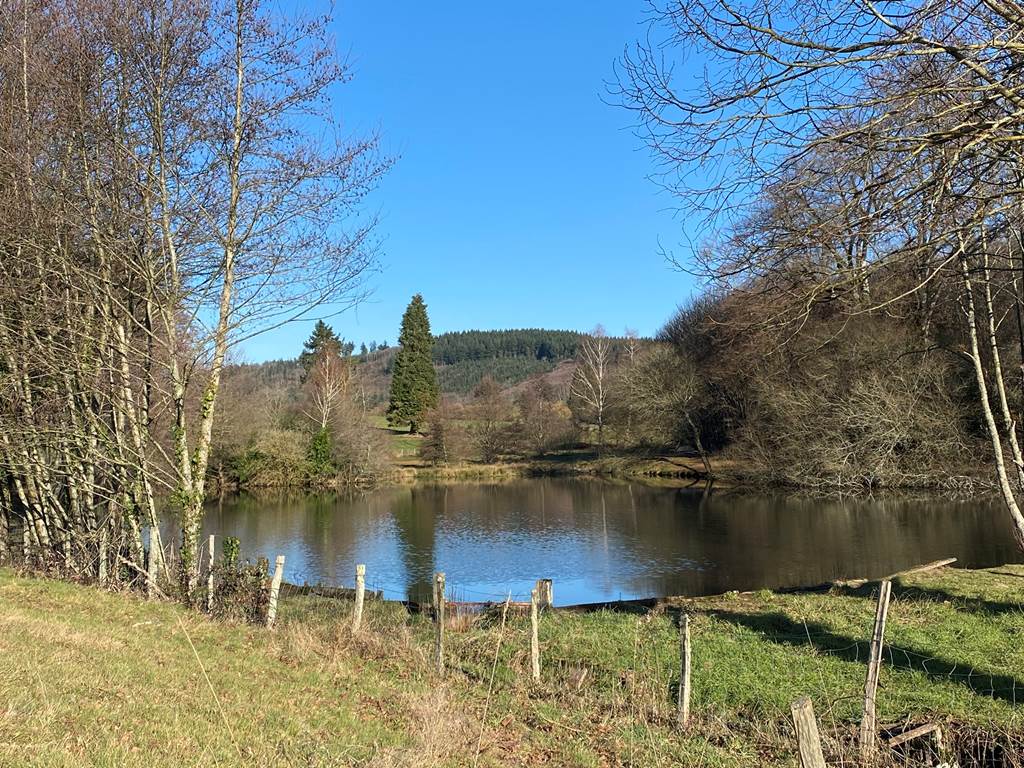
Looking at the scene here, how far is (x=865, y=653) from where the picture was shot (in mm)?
8148

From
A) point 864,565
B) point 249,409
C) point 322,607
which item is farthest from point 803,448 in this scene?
point 249,409

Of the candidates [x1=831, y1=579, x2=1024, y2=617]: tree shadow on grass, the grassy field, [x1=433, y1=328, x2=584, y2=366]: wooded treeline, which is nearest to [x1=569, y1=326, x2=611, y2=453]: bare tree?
[x1=831, y1=579, x2=1024, y2=617]: tree shadow on grass

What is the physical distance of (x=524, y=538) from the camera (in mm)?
22453

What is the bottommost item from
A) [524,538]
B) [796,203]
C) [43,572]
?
[524,538]

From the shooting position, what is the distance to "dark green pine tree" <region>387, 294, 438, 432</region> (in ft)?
203

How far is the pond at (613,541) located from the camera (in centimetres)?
1570

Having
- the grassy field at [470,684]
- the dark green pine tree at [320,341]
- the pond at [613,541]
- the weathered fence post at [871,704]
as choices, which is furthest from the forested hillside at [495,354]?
the weathered fence post at [871,704]

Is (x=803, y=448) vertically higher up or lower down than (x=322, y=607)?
higher up

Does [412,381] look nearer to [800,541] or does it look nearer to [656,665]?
[800,541]

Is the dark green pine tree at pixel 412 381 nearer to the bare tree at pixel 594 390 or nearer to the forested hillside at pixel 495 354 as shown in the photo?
the bare tree at pixel 594 390

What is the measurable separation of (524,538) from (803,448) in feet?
31.9

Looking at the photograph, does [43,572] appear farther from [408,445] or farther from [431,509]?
[408,445]

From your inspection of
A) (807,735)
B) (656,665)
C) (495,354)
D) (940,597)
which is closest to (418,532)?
(940,597)

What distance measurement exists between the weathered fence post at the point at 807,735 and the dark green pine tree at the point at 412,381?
5839 cm
